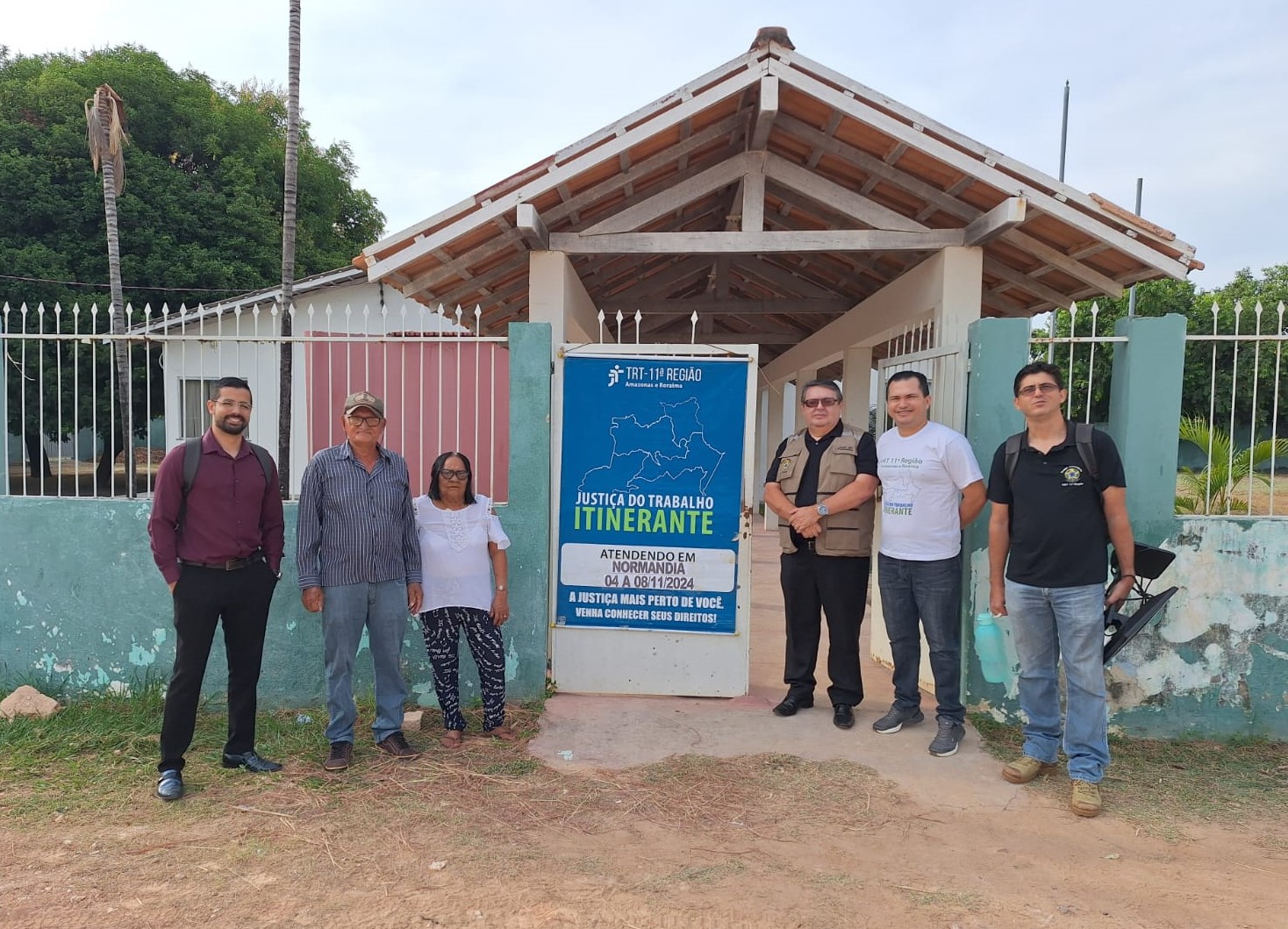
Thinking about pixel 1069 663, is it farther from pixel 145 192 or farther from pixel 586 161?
pixel 145 192

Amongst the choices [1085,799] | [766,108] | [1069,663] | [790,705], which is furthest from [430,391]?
[1085,799]

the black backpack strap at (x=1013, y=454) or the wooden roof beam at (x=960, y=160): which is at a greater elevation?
the wooden roof beam at (x=960, y=160)

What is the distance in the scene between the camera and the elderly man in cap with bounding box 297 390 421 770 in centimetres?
389

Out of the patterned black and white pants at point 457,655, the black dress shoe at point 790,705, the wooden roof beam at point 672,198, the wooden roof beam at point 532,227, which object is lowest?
the black dress shoe at point 790,705

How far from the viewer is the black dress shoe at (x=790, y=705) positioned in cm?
466

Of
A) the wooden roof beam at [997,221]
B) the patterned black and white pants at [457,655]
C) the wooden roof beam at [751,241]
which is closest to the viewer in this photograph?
the patterned black and white pants at [457,655]

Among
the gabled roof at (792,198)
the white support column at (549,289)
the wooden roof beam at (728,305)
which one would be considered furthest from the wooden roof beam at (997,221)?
the wooden roof beam at (728,305)

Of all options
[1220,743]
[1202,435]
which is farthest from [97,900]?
[1202,435]

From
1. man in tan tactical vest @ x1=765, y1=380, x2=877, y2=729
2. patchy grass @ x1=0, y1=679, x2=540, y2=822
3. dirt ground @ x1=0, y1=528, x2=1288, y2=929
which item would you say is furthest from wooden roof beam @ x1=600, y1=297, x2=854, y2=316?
dirt ground @ x1=0, y1=528, x2=1288, y2=929

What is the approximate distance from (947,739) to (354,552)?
9.76ft

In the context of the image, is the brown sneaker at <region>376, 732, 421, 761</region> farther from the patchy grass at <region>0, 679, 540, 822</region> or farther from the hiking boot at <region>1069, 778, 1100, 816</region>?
the hiking boot at <region>1069, 778, 1100, 816</region>

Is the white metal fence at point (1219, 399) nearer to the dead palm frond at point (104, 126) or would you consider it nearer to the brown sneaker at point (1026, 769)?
the brown sneaker at point (1026, 769)

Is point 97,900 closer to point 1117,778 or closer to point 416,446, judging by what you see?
point 416,446

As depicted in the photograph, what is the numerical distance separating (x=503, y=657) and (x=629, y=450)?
1.33m
